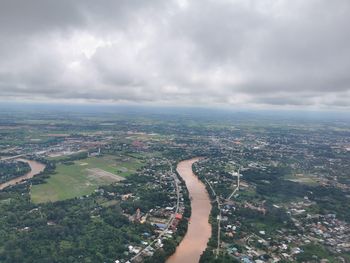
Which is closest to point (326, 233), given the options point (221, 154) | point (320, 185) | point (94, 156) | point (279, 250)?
point (279, 250)

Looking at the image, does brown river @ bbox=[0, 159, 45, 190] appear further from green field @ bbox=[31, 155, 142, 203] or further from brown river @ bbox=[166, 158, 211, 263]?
brown river @ bbox=[166, 158, 211, 263]

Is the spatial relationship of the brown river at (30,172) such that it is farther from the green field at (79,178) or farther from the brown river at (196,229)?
the brown river at (196,229)

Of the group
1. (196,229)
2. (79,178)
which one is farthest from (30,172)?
(196,229)

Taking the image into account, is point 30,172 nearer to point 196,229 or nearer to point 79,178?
point 79,178

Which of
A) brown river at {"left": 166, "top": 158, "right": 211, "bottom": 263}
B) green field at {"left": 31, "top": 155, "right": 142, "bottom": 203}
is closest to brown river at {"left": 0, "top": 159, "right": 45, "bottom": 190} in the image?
green field at {"left": 31, "top": 155, "right": 142, "bottom": 203}

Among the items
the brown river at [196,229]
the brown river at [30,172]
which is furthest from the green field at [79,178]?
the brown river at [196,229]

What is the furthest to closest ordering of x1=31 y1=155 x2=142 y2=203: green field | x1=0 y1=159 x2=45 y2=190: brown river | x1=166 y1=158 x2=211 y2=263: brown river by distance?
x1=0 y1=159 x2=45 y2=190: brown river < x1=31 y1=155 x2=142 y2=203: green field < x1=166 y1=158 x2=211 y2=263: brown river
